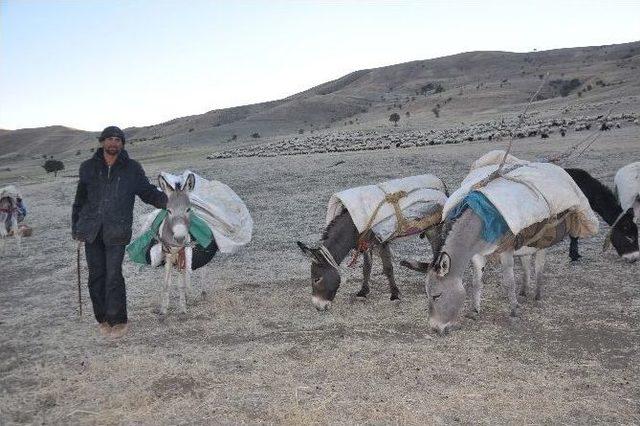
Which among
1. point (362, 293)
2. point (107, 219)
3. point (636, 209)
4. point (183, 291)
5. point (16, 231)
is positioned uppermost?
point (107, 219)

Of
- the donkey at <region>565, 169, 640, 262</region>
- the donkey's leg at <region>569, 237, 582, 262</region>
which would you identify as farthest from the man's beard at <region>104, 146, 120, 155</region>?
the donkey's leg at <region>569, 237, 582, 262</region>

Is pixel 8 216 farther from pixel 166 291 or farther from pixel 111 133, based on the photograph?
pixel 111 133

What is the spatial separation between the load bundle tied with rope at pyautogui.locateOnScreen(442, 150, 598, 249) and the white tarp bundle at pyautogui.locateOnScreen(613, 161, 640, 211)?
86.2 inches

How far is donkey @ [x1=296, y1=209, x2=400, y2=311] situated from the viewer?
796cm

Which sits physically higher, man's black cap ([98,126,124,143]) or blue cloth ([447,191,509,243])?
man's black cap ([98,126,124,143])

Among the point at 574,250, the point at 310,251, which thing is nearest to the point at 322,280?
the point at 310,251

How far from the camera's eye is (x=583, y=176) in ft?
33.4

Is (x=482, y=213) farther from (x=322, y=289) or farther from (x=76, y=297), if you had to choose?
(x=76, y=297)

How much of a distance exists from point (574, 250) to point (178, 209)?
25.3ft

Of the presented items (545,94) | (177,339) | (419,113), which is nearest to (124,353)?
(177,339)

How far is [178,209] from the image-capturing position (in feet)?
25.8

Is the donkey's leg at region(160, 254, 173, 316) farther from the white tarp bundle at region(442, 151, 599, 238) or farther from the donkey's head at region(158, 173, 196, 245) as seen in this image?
the white tarp bundle at region(442, 151, 599, 238)

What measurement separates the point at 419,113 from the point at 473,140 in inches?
1566

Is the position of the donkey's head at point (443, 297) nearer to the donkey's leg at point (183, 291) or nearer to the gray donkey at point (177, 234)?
the gray donkey at point (177, 234)
